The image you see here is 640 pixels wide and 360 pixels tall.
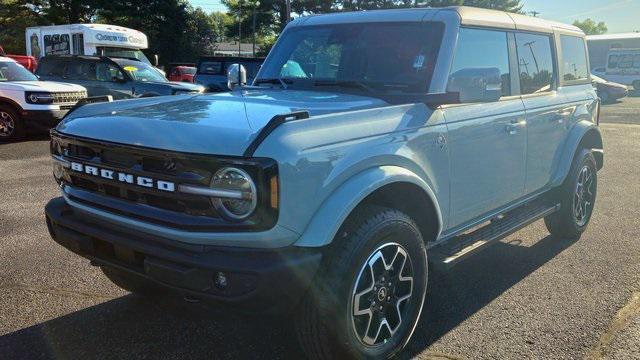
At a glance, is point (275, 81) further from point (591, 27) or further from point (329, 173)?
point (591, 27)

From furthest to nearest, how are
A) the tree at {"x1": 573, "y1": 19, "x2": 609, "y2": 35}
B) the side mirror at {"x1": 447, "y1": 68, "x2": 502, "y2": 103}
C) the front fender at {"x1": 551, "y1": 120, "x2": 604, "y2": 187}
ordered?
1. the tree at {"x1": 573, "y1": 19, "x2": 609, "y2": 35}
2. the front fender at {"x1": 551, "y1": 120, "x2": 604, "y2": 187}
3. the side mirror at {"x1": 447, "y1": 68, "x2": 502, "y2": 103}

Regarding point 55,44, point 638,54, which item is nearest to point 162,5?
point 55,44

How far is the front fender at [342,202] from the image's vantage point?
266 cm

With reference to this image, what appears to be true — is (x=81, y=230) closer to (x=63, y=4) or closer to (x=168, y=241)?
(x=168, y=241)

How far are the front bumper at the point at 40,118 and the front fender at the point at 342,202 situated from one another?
1040 cm

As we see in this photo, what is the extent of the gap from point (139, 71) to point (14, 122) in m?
3.99

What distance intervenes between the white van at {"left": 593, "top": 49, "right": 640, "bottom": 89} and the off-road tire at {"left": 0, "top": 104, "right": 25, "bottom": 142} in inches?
1259

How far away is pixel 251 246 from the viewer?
8.52ft

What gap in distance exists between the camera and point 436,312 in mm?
3898

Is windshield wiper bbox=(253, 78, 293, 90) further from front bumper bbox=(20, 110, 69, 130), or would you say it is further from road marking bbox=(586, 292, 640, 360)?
front bumper bbox=(20, 110, 69, 130)

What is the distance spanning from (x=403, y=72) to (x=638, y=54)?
3477 centimetres

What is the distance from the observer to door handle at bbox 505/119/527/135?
412 cm

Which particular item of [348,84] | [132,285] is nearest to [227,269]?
[132,285]

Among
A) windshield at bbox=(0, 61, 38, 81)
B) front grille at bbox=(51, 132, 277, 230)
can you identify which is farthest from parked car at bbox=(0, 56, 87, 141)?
front grille at bbox=(51, 132, 277, 230)
